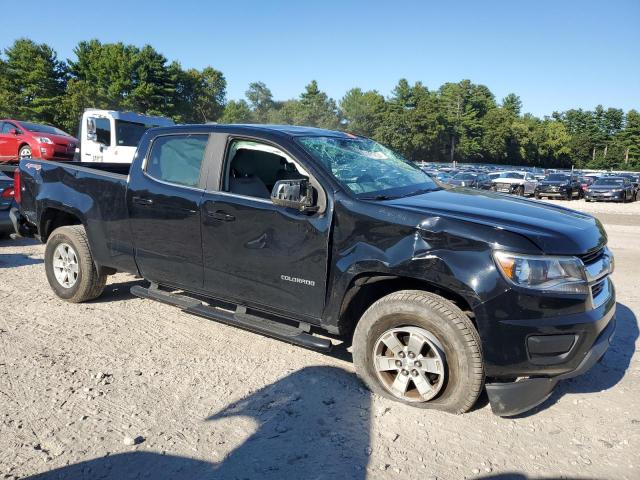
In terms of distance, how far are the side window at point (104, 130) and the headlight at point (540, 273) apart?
14.2 metres

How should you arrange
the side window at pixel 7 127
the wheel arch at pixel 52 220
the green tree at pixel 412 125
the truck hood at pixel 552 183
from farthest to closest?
1. the green tree at pixel 412 125
2. the truck hood at pixel 552 183
3. the side window at pixel 7 127
4. the wheel arch at pixel 52 220

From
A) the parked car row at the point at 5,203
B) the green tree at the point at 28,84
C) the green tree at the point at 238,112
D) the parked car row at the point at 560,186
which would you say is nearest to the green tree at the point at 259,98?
the green tree at the point at 238,112

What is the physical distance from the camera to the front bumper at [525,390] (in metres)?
3.04

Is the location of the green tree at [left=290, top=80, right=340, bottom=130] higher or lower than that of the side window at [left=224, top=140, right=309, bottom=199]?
higher

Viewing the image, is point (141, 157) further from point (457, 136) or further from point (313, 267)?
point (457, 136)

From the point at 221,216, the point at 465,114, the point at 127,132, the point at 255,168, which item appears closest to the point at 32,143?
the point at 127,132

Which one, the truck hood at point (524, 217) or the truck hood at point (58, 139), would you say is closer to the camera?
the truck hood at point (524, 217)

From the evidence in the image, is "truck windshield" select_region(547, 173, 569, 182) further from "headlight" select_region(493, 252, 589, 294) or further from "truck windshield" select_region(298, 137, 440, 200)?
"headlight" select_region(493, 252, 589, 294)

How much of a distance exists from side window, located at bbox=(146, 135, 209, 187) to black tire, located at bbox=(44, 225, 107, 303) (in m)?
1.21

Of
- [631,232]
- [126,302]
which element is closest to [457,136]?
[631,232]

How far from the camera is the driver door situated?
361 centimetres

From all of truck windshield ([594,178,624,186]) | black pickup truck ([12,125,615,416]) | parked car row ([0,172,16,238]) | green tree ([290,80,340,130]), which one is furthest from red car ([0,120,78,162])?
green tree ([290,80,340,130])

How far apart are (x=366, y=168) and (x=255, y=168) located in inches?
37.4

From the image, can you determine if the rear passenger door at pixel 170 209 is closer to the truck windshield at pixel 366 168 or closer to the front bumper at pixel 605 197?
the truck windshield at pixel 366 168
